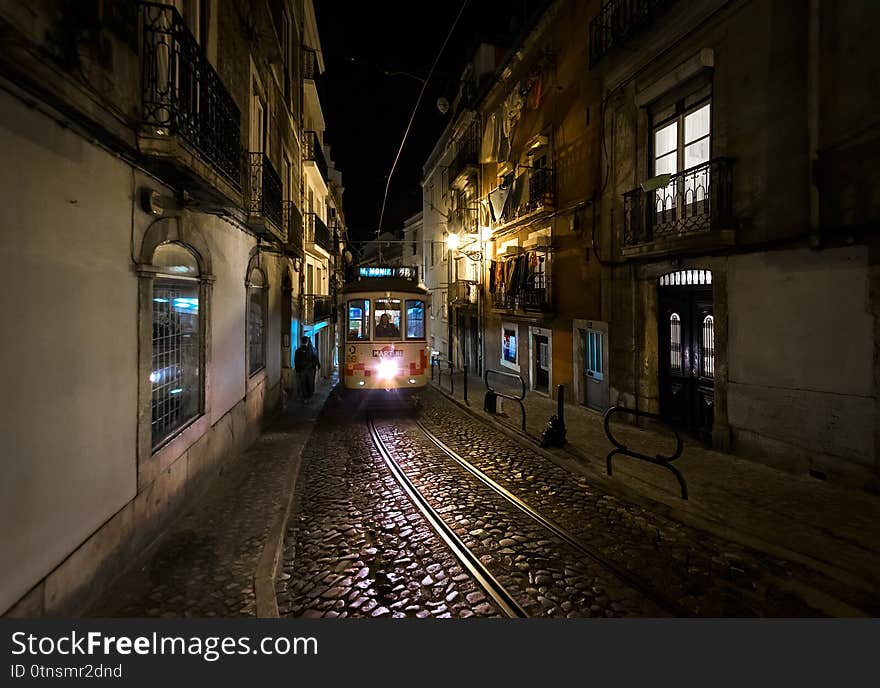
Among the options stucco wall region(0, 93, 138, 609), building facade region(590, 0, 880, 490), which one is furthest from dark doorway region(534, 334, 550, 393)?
stucco wall region(0, 93, 138, 609)

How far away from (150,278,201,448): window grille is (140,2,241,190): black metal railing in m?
1.75

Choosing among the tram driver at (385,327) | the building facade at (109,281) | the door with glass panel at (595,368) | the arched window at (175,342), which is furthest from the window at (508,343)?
the arched window at (175,342)

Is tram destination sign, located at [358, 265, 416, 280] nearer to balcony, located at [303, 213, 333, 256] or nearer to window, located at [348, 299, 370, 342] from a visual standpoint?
window, located at [348, 299, 370, 342]

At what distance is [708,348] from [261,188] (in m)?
9.45

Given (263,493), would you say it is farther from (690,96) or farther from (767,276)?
(690,96)

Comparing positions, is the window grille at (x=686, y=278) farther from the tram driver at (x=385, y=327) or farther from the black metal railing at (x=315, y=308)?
the black metal railing at (x=315, y=308)

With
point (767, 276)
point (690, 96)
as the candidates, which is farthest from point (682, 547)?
point (690, 96)

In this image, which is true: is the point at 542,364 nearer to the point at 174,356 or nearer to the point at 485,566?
the point at 485,566

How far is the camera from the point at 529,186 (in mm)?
15406

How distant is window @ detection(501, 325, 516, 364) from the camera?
17.7 m

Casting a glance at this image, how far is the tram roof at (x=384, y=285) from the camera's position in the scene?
13133 millimetres

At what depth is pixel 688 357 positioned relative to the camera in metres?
9.68

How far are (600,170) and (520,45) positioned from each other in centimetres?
704

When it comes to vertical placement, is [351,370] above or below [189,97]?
below
